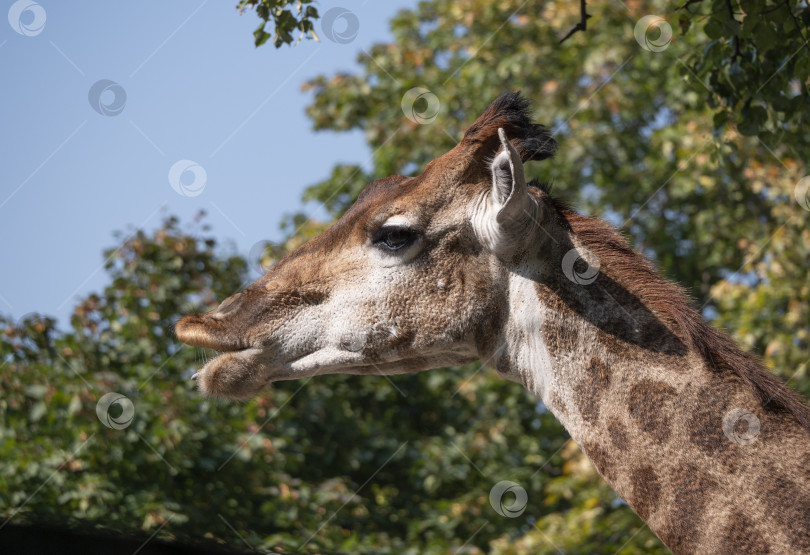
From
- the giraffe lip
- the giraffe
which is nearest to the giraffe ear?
the giraffe

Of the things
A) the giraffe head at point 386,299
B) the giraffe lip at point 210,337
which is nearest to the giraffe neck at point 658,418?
the giraffe head at point 386,299

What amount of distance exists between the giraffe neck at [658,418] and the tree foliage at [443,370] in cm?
174

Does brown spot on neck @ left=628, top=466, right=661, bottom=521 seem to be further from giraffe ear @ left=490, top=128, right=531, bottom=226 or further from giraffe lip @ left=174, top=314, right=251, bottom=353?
giraffe lip @ left=174, top=314, right=251, bottom=353

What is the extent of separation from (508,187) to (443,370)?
8070 mm

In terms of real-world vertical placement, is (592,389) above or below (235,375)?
below

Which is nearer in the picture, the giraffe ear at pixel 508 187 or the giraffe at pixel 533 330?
the giraffe at pixel 533 330

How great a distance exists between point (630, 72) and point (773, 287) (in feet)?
13.8

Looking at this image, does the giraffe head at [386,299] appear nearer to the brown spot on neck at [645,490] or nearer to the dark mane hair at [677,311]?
the dark mane hair at [677,311]

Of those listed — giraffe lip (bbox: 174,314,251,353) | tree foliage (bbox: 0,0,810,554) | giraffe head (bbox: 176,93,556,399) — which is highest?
giraffe lip (bbox: 174,314,251,353)

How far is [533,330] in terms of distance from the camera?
349 cm

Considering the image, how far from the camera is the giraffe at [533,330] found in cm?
309

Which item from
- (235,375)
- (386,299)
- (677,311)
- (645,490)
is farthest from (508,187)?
(235,375)

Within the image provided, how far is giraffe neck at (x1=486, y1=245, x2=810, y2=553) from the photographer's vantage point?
2969mm

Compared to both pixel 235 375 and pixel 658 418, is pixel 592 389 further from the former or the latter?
pixel 235 375
